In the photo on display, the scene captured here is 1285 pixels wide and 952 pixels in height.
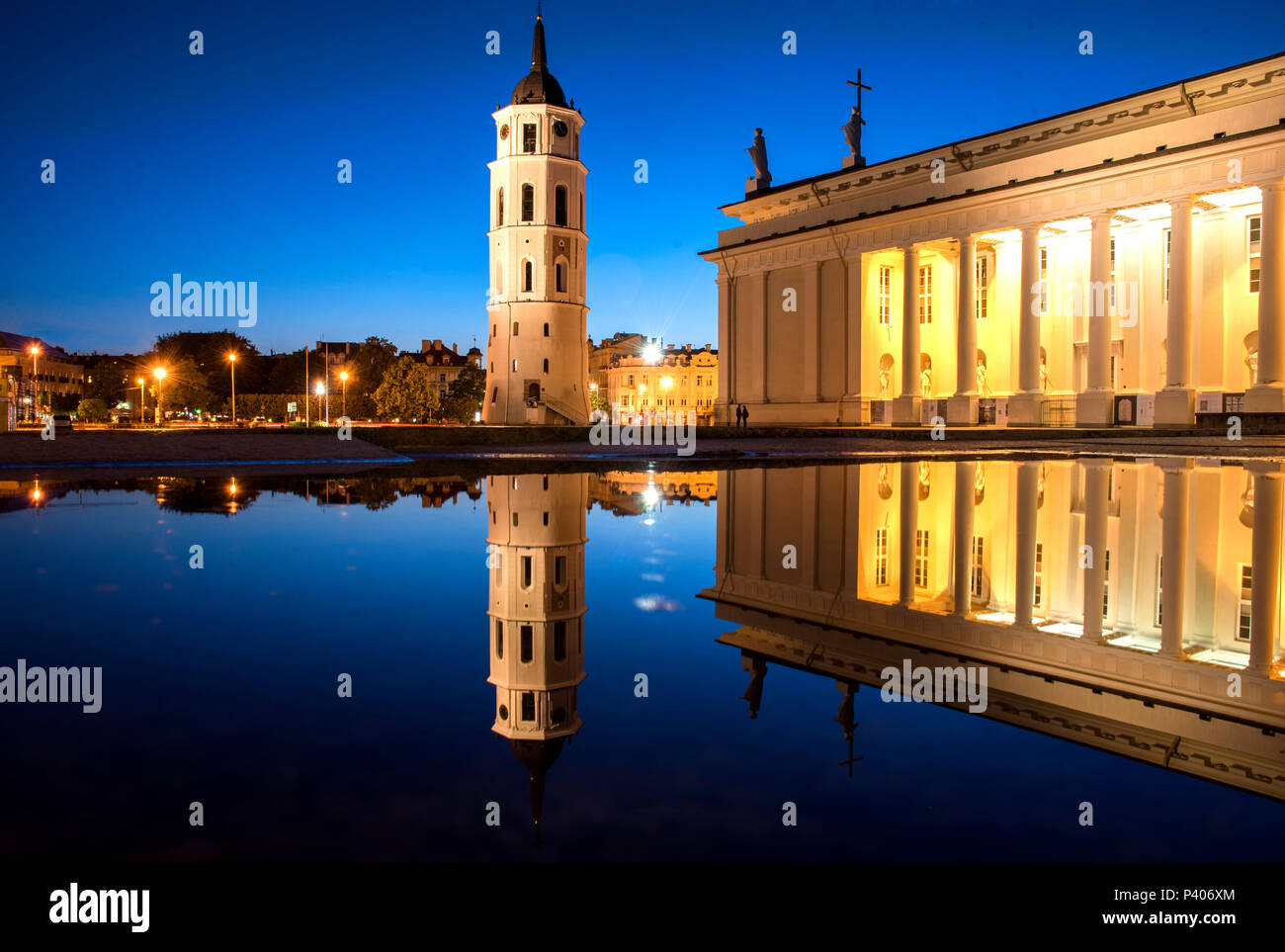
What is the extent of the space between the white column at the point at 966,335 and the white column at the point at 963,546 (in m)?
30.5

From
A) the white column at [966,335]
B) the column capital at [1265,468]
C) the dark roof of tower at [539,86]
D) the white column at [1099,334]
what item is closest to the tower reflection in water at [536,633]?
the column capital at [1265,468]

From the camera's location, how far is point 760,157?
62.8 metres

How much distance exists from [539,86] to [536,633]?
229 feet

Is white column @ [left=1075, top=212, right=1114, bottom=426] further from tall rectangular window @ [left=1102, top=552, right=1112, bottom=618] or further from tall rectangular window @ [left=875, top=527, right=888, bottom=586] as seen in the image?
tall rectangular window @ [left=1102, top=552, right=1112, bottom=618]

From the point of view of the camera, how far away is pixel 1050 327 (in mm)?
45094

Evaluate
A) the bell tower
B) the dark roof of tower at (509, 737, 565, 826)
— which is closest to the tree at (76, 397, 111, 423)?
the bell tower

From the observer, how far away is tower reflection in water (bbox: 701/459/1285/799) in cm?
295

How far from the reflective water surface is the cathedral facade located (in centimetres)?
3422

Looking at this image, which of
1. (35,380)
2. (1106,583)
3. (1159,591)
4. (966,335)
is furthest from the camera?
(35,380)

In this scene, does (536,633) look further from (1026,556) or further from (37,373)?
(37,373)

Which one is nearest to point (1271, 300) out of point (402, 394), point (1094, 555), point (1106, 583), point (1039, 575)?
point (1094, 555)

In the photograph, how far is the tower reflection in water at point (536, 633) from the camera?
8.56ft

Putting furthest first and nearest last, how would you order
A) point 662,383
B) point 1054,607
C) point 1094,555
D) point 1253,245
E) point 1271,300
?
point 662,383, point 1253,245, point 1271,300, point 1094,555, point 1054,607

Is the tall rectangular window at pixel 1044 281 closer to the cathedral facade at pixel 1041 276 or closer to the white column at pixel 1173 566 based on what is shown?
the cathedral facade at pixel 1041 276
